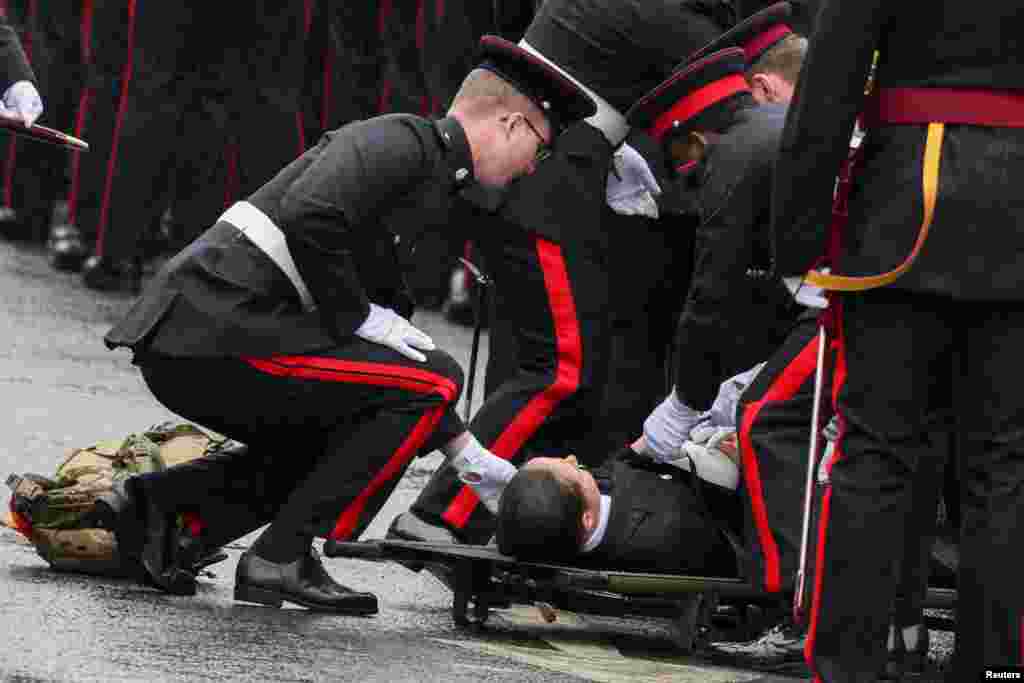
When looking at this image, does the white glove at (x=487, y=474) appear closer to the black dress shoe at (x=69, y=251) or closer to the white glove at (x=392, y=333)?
the white glove at (x=392, y=333)

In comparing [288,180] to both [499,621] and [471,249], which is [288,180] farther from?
[471,249]

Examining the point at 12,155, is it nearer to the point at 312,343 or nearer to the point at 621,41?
the point at 621,41

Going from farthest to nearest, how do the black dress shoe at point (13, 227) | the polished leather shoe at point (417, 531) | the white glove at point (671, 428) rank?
the black dress shoe at point (13, 227) → the polished leather shoe at point (417, 531) → the white glove at point (671, 428)

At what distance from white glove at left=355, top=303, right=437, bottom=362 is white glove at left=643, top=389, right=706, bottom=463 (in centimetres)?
59

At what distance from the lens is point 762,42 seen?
635 cm

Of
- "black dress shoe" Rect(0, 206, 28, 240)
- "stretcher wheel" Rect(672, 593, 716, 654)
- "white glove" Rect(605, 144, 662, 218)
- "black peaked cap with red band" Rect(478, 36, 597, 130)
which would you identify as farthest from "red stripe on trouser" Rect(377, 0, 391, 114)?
"stretcher wheel" Rect(672, 593, 716, 654)

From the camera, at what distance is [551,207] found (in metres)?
6.34

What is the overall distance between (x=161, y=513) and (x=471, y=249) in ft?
15.6

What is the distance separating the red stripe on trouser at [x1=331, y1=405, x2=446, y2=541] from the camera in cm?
560

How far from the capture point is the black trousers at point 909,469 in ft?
14.2

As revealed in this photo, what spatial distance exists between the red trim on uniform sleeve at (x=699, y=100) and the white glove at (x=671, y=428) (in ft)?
2.39

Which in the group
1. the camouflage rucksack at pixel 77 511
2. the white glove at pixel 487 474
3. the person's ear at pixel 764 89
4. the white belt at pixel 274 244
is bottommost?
the camouflage rucksack at pixel 77 511

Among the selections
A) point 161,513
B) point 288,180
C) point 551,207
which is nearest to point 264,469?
point 161,513

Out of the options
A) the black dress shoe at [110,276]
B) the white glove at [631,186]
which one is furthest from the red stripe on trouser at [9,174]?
the white glove at [631,186]
